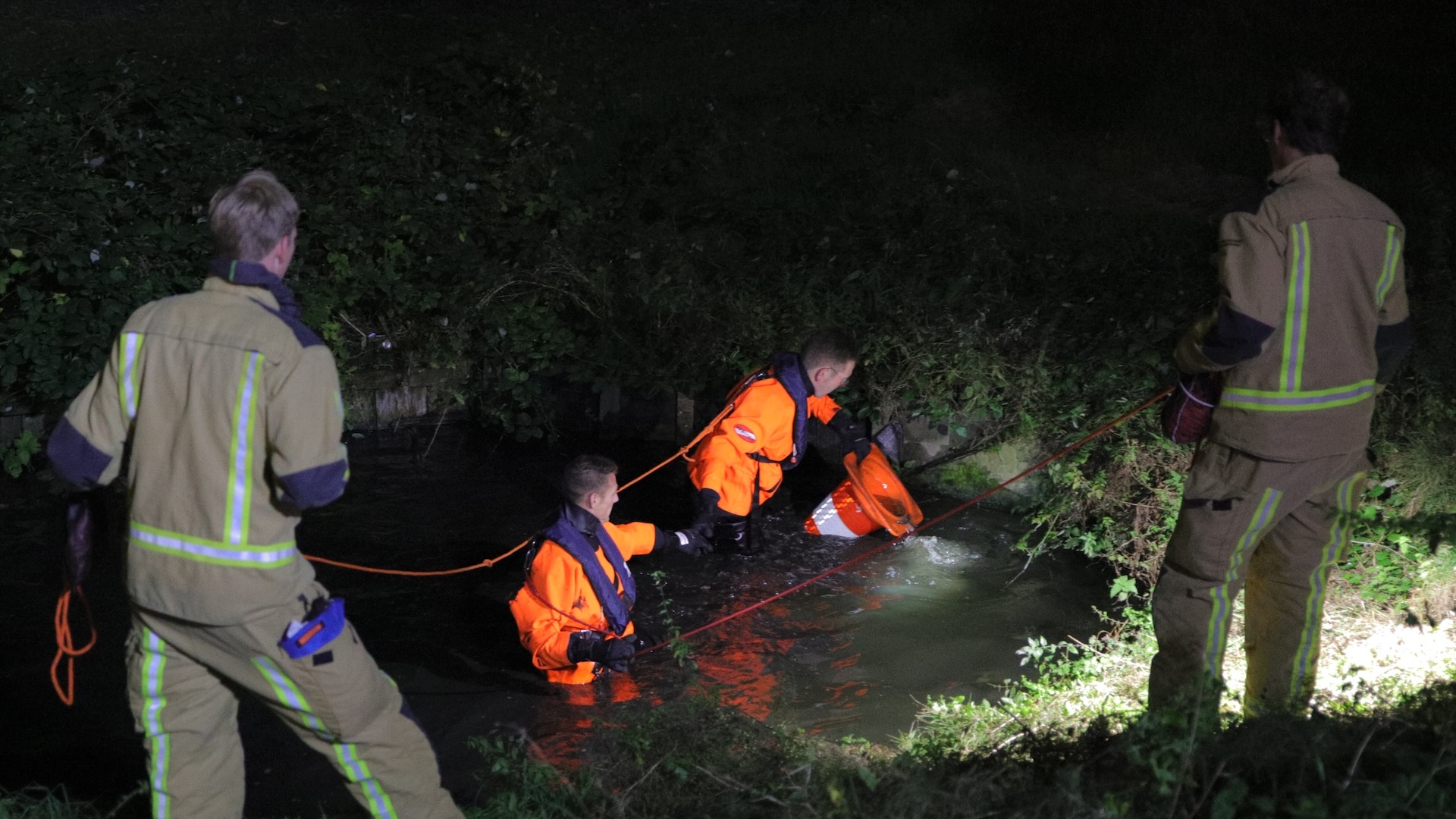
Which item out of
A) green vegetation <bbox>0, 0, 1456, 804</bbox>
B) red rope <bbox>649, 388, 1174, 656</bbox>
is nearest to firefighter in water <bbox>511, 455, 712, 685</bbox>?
red rope <bbox>649, 388, 1174, 656</bbox>

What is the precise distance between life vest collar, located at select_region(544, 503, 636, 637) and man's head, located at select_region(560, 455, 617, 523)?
4 cm

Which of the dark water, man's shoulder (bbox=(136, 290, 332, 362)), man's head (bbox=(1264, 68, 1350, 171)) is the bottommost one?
the dark water

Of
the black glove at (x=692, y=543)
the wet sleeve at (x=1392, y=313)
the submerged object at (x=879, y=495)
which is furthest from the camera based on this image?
the submerged object at (x=879, y=495)

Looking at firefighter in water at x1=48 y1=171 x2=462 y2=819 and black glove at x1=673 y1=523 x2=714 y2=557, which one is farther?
black glove at x1=673 y1=523 x2=714 y2=557

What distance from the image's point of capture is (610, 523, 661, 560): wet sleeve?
5512 mm

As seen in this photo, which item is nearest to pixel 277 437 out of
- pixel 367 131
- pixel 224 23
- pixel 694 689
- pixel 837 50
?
pixel 694 689

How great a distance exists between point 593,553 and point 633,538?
52 centimetres

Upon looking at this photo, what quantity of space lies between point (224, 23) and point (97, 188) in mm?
7939

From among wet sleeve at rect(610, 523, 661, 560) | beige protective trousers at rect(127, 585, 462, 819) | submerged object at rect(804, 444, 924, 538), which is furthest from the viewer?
submerged object at rect(804, 444, 924, 538)

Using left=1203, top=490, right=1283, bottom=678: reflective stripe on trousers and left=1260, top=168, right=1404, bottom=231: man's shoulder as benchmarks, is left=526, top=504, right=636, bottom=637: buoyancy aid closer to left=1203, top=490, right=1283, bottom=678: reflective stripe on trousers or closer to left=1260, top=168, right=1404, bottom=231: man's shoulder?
left=1203, top=490, right=1283, bottom=678: reflective stripe on trousers

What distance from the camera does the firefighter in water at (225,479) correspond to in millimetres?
2830

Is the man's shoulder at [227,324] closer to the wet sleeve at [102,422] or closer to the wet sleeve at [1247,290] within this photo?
the wet sleeve at [102,422]

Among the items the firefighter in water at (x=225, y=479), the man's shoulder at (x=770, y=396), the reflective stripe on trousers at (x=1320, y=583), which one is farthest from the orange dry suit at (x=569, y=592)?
the reflective stripe on trousers at (x=1320, y=583)

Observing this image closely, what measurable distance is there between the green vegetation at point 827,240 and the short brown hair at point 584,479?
1028 millimetres
